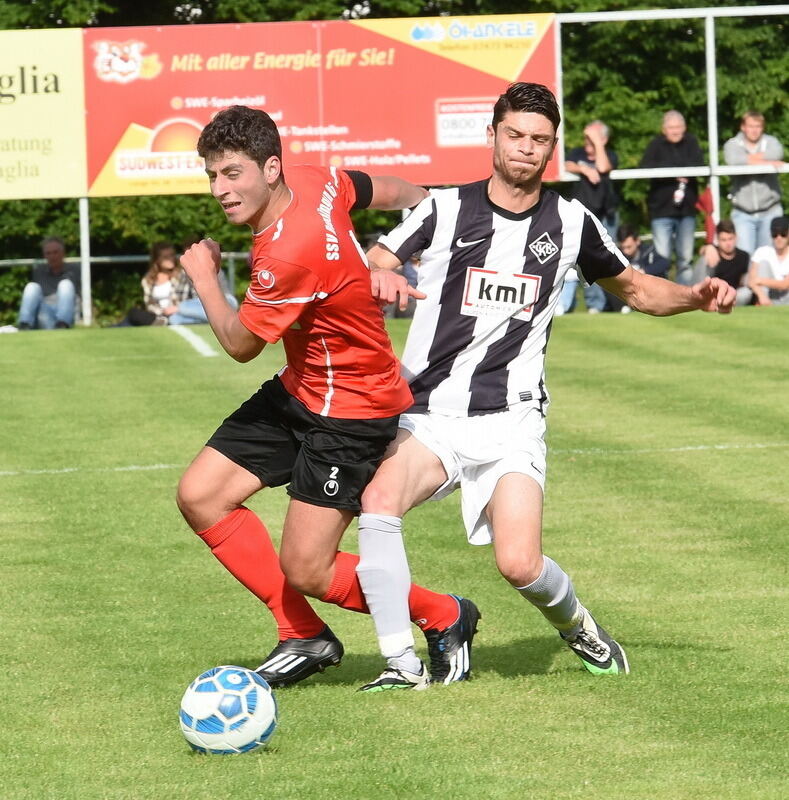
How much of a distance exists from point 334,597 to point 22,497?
14.7ft

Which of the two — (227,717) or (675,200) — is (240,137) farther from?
(675,200)

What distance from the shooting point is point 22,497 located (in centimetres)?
1003

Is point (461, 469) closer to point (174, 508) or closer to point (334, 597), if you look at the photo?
point (334, 597)

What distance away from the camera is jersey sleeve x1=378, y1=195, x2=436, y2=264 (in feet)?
20.1

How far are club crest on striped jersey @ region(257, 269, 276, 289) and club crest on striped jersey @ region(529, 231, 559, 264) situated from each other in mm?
1079

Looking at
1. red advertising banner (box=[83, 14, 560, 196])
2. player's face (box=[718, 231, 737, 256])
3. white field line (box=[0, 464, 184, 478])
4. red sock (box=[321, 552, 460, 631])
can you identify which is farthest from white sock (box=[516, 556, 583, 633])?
red advertising banner (box=[83, 14, 560, 196])

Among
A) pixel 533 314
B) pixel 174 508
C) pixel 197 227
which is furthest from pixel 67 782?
pixel 197 227

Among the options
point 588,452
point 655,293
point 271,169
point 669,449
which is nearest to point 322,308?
point 271,169

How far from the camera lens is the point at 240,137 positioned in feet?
18.2

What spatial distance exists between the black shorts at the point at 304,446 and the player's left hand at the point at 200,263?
0.54 meters

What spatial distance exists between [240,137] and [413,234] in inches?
34.3

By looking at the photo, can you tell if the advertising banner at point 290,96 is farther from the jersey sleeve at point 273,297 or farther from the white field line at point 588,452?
the jersey sleeve at point 273,297

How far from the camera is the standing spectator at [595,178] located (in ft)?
62.3

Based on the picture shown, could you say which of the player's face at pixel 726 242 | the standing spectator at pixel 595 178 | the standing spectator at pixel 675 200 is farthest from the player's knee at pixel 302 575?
the standing spectator at pixel 675 200
